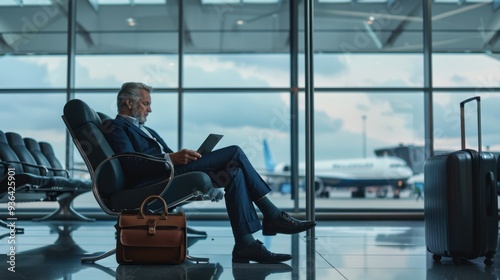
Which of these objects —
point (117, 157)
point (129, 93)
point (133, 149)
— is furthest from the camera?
point (129, 93)

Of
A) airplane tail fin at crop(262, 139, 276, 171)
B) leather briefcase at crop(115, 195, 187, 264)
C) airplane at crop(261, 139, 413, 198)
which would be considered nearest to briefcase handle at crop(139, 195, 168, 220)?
leather briefcase at crop(115, 195, 187, 264)

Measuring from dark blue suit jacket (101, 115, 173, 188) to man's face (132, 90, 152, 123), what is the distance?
0.33 feet

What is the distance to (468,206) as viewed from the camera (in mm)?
2932

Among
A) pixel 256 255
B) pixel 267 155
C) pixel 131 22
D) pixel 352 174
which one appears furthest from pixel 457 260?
pixel 352 174

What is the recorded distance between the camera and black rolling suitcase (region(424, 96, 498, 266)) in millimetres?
2914

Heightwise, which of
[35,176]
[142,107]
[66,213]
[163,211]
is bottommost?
[66,213]

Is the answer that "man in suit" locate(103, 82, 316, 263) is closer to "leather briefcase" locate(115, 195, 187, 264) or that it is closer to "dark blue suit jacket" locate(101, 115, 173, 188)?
"dark blue suit jacket" locate(101, 115, 173, 188)

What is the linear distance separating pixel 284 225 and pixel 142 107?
1101mm

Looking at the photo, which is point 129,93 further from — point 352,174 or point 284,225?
point 352,174

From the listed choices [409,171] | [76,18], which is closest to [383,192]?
[409,171]

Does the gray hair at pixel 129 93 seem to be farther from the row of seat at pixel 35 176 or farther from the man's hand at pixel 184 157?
the row of seat at pixel 35 176

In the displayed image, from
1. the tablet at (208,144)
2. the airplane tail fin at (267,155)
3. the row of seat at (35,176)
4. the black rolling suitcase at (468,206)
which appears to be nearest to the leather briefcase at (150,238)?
the tablet at (208,144)

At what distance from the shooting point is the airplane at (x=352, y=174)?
7.12 meters

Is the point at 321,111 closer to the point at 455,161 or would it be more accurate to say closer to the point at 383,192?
the point at 383,192
